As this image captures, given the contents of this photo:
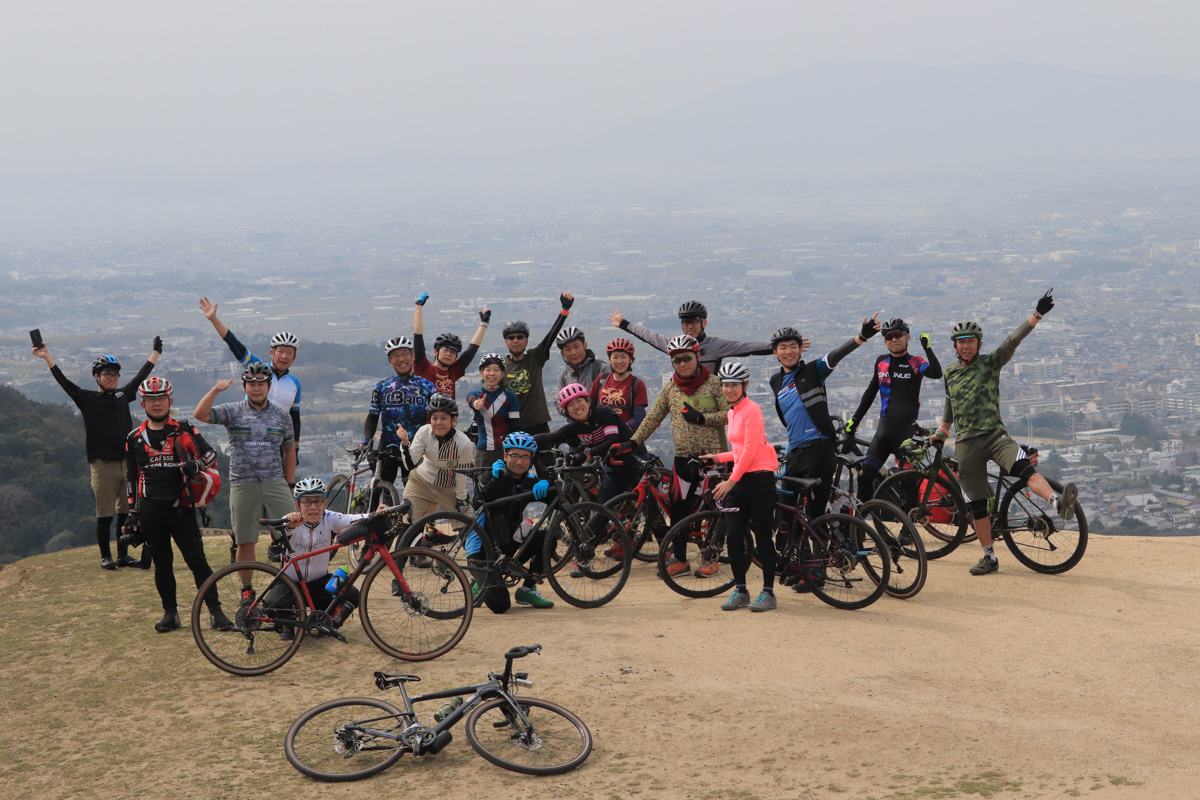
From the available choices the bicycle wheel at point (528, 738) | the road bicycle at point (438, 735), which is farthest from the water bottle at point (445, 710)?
the bicycle wheel at point (528, 738)

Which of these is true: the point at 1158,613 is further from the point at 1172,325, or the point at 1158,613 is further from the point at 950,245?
the point at 950,245

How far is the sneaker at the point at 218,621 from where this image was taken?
803 centimetres

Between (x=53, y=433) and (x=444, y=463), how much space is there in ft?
104

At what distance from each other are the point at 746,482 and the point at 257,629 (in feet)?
13.5

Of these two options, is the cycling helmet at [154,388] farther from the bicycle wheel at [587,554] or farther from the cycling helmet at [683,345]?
the cycling helmet at [683,345]

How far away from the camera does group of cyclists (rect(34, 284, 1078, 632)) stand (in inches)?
329

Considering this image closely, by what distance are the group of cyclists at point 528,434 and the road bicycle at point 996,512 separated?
19cm

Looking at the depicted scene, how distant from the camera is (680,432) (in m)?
9.70

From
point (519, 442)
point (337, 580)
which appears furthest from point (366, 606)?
point (519, 442)

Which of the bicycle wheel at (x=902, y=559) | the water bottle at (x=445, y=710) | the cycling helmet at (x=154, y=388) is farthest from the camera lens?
the bicycle wheel at (x=902, y=559)

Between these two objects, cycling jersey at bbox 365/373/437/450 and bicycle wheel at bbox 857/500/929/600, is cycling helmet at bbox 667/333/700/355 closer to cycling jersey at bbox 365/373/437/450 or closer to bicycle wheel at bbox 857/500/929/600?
→ bicycle wheel at bbox 857/500/929/600

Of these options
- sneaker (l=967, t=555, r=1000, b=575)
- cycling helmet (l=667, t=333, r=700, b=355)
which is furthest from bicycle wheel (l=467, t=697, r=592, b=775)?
sneaker (l=967, t=555, r=1000, b=575)

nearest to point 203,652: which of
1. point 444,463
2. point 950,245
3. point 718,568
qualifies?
point 444,463

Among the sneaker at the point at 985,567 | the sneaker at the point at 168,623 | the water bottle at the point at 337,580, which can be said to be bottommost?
the sneaker at the point at 168,623
